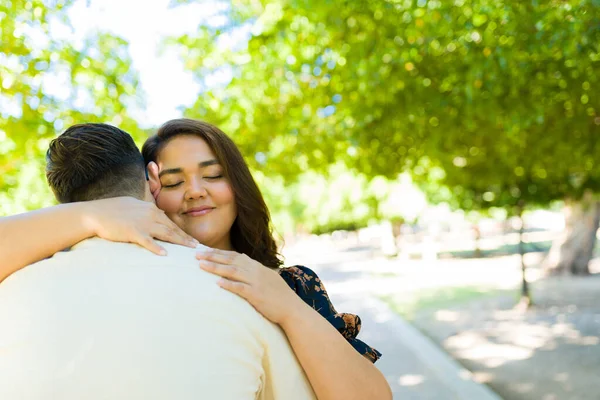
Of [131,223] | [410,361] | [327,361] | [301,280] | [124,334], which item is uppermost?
[131,223]

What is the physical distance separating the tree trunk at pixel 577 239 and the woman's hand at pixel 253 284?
18891 millimetres

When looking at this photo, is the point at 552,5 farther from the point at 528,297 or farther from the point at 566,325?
the point at 528,297

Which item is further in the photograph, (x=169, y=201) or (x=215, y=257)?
(x=169, y=201)

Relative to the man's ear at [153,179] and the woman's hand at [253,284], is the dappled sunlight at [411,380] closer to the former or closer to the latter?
the man's ear at [153,179]

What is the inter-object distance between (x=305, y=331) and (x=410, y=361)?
25.8 ft

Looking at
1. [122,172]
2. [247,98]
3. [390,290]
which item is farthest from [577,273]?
[122,172]

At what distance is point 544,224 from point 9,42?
2757 inches

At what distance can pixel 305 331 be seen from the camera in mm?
1747

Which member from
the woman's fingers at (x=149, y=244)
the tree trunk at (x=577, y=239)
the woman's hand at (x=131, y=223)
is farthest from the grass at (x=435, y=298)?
the woman's fingers at (x=149, y=244)

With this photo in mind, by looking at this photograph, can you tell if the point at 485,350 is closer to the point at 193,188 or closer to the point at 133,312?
the point at 193,188

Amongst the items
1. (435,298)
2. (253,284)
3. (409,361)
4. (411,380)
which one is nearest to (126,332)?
(253,284)

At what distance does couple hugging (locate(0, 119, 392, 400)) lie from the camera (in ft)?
4.58

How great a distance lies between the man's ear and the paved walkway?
565 cm

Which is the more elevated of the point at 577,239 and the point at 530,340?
the point at 577,239
